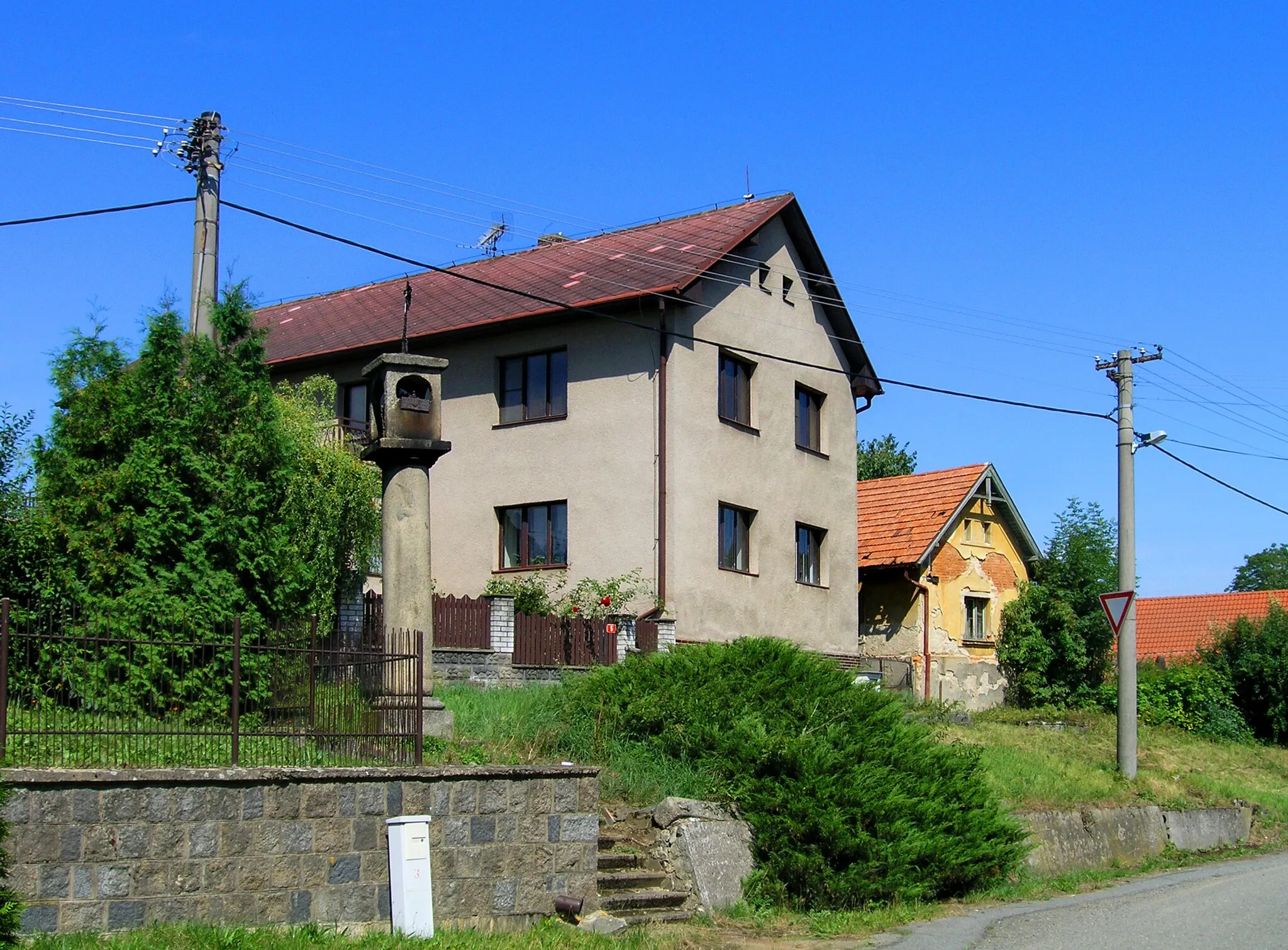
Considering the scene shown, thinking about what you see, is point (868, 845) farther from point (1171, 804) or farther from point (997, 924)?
point (1171, 804)

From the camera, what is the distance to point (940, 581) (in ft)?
103

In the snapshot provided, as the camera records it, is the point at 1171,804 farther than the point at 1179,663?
No

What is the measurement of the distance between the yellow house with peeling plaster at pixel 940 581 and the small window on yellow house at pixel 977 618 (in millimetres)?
21

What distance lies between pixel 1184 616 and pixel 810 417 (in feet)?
79.6

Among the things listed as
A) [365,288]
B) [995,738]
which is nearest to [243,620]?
[995,738]

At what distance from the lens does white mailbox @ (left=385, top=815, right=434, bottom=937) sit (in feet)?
33.5

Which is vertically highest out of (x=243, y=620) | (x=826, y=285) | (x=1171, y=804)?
(x=826, y=285)

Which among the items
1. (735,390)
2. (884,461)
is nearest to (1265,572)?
(884,461)

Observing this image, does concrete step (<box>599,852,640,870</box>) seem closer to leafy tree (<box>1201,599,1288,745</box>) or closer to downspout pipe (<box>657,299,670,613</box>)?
downspout pipe (<box>657,299,670,613</box>)

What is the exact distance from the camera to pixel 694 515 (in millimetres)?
23328

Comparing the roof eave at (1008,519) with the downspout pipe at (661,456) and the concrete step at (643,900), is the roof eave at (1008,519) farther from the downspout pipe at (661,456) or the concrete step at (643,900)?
the concrete step at (643,900)

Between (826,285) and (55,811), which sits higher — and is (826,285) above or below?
above

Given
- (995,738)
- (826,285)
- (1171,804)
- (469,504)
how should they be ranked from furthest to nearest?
(826,285), (469,504), (995,738), (1171,804)

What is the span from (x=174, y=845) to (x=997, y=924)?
696cm
